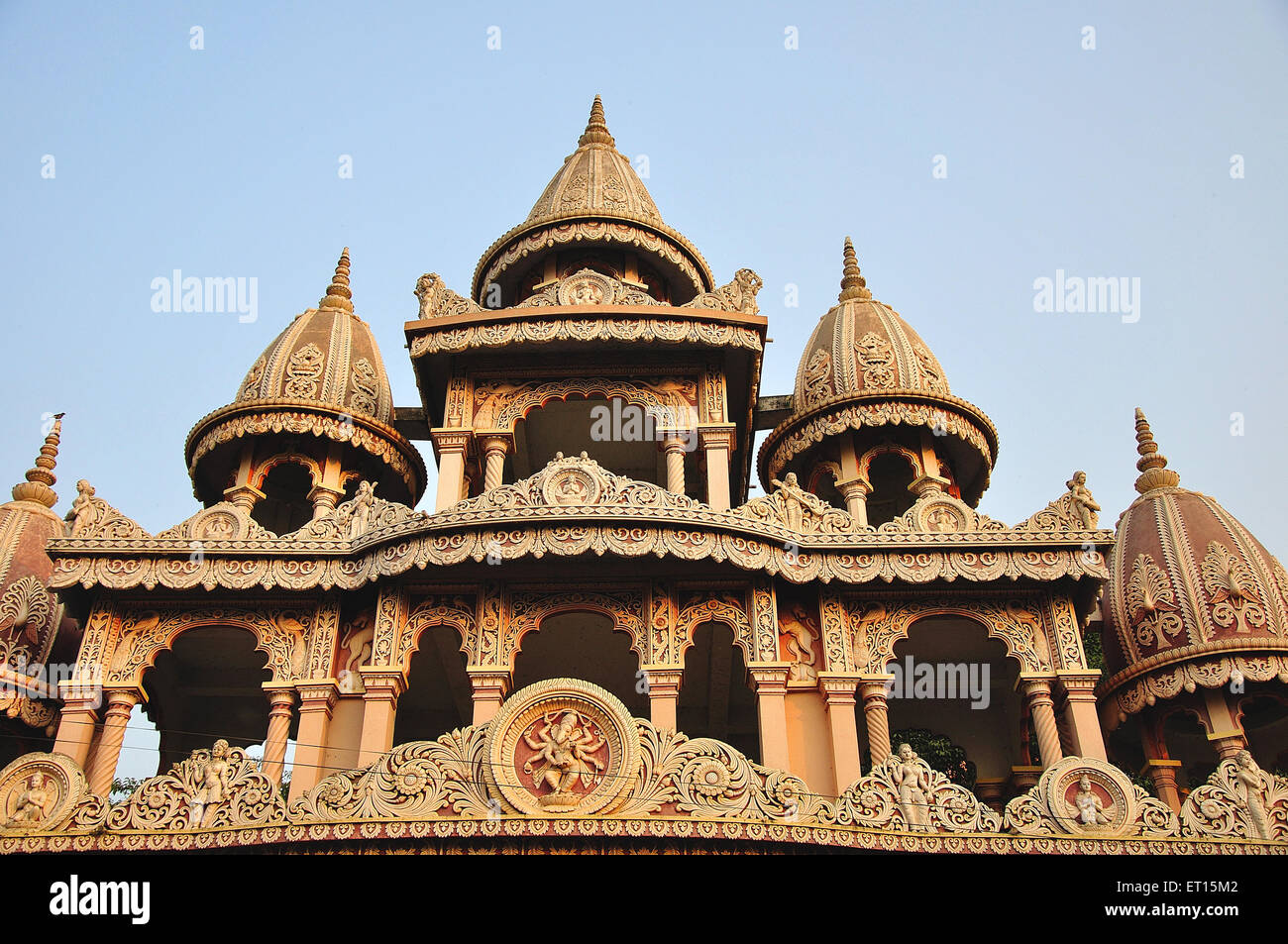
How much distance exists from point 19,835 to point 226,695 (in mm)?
7672

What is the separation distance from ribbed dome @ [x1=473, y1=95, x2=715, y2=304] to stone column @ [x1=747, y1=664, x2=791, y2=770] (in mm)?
10258

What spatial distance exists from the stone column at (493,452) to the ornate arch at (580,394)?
0.19 metres

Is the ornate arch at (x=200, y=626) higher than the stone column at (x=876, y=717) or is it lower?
higher

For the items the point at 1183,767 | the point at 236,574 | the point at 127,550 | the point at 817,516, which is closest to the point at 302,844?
the point at 236,574

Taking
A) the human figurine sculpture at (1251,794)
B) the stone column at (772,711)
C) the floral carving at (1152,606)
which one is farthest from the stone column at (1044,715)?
the floral carving at (1152,606)

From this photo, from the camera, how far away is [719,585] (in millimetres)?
16234

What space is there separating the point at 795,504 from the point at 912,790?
5321mm

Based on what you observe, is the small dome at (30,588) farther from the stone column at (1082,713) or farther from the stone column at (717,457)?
the stone column at (1082,713)

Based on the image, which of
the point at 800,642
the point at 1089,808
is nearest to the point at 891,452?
the point at 800,642

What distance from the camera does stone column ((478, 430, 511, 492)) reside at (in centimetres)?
1869

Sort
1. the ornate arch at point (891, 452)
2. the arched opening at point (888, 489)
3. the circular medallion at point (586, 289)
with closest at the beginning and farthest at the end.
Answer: the circular medallion at point (586, 289) < the ornate arch at point (891, 452) < the arched opening at point (888, 489)

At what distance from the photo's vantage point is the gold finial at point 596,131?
1059 inches
